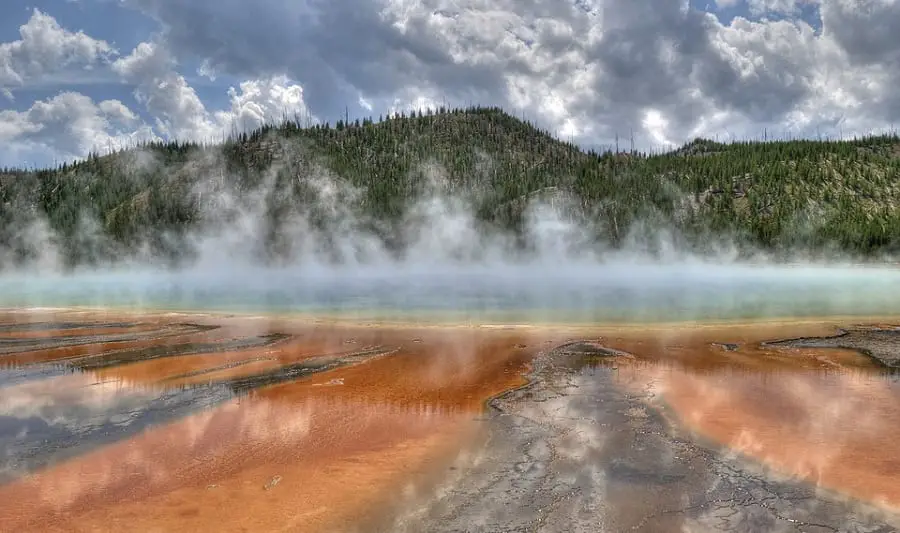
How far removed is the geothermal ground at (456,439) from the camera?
7176 mm

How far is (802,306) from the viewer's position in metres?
32.1

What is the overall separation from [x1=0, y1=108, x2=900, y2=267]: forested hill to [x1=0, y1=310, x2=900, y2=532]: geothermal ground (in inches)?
4318

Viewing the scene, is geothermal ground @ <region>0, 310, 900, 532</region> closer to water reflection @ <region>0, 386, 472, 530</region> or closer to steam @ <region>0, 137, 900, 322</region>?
water reflection @ <region>0, 386, 472, 530</region>

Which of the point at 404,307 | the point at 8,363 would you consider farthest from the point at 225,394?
the point at 404,307

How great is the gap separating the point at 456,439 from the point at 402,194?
131262 mm

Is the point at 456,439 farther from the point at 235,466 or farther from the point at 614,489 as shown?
the point at 235,466

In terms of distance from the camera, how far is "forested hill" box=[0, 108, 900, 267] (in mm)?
120062

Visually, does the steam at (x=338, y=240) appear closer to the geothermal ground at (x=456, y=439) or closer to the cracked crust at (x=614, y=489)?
the geothermal ground at (x=456, y=439)

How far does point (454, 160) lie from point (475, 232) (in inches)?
1503

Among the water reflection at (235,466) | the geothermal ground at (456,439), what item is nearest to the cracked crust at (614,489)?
the geothermal ground at (456,439)

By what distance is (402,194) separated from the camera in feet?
457

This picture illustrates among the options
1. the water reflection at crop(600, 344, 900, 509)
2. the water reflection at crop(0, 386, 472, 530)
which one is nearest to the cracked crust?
the water reflection at crop(600, 344, 900, 509)

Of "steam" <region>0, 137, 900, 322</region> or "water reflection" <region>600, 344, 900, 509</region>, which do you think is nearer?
"water reflection" <region>600, 344, 900, 509</region>

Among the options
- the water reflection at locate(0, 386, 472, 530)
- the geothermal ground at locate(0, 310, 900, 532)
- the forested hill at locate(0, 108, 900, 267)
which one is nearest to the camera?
the geothermal ground at locate(0, 310, 900, 532)
